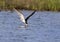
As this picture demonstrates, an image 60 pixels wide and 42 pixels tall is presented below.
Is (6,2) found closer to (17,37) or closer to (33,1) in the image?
(33,1)

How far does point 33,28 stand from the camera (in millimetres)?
18688

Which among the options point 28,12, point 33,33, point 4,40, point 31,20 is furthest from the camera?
point 28,12

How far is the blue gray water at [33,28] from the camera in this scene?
16.9 meters

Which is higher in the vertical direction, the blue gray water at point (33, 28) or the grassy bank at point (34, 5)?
the grassy bank at point (34, 5)

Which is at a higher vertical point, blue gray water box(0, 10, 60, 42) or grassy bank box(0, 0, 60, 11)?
grassy bank box(0, 0, 60, 11)

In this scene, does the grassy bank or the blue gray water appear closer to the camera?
the blue gray water

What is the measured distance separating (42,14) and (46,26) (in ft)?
9.88

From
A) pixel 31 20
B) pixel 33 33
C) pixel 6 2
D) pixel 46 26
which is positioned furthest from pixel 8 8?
pixel 33 33

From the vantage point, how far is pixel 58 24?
19938 mm

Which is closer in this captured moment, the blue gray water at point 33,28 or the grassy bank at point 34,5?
the blue gray water at point 33,28

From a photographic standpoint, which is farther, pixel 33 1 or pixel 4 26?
pixel 33 1

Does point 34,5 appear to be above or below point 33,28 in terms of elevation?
above

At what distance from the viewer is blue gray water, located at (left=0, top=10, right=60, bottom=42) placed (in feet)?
55.3

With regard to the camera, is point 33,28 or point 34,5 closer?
point 33,28
